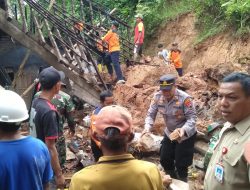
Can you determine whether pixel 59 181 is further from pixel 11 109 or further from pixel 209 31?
pixel 209 31

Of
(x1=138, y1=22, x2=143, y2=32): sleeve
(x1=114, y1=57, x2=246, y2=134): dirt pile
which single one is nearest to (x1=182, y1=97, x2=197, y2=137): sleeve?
(x1=114, y1=57, x2=246, y2=134): dirt pile

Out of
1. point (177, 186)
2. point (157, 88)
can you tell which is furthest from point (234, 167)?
point (157, 88)

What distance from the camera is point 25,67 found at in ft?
36.3

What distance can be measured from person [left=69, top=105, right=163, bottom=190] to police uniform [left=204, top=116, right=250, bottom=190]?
614 millimetres

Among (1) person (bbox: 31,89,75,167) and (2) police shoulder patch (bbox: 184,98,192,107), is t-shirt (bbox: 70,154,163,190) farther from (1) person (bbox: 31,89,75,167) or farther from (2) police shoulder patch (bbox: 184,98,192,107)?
(2) police shoulder patch (bbox: 184,98,192,107)

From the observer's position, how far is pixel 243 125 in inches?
113

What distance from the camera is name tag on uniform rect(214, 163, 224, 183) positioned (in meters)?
2.86

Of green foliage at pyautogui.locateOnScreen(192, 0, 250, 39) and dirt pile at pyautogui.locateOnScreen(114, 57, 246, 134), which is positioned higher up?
green foliage at pyautogui.locateOnScreen(192, 0, 250, 39)

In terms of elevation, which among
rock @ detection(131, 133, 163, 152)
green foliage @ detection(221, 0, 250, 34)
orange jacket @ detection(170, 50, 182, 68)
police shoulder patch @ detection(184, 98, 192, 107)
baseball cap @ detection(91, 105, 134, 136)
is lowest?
rock @ detection(131, 133, 163, 152)

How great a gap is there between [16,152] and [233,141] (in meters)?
1.57

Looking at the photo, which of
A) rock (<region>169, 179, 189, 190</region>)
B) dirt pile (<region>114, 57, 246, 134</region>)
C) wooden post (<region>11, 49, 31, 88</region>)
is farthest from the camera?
wooden post (<region>11, 49, 31, 88</region>)

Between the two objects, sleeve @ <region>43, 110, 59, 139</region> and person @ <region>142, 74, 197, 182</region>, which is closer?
sleeve @ <region>43, 110, 59, 139</region>

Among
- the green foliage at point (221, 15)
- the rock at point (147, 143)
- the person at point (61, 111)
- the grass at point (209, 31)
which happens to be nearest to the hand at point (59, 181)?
the person at point (61, 111)

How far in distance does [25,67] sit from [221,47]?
220 inches
